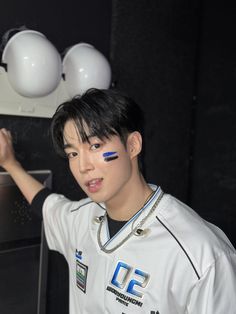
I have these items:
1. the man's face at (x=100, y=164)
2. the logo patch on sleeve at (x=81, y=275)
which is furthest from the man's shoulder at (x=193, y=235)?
the logo patch on sleeve at (x=81, y=275)

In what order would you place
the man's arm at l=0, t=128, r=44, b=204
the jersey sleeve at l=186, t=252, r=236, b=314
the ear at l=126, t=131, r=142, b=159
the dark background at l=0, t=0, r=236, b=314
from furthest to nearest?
the dark background at l=0, t=0, r=236, b=314 → the man's arm at l=0, t=128, r=44, b=204 → the ear at l=126, t=131, r=142, b=159 → the jersey sleeve at l=186, t=252, r=236, b=314

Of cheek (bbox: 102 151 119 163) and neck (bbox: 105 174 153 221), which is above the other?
cheek (bbox: 102 151 119 163)

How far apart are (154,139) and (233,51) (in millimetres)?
444

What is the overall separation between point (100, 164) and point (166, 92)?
722 millimetres

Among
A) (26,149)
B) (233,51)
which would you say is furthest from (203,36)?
(26,149)

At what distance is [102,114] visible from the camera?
72 centimetres

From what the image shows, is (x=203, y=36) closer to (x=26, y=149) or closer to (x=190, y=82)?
(x=190, y=82)

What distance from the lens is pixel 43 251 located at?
1.00 metres

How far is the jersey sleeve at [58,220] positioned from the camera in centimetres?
91

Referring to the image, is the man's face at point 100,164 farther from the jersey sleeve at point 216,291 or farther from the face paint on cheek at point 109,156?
the jersey sleeve at point 216,291

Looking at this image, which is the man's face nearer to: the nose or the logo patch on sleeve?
the nose

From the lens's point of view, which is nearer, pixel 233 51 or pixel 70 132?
pixel 70 132

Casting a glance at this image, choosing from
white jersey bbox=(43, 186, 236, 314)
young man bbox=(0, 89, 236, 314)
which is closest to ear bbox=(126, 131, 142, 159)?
young man bbox=(0, 89, 236, 314)

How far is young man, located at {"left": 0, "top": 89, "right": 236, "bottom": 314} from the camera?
2.18 feet
